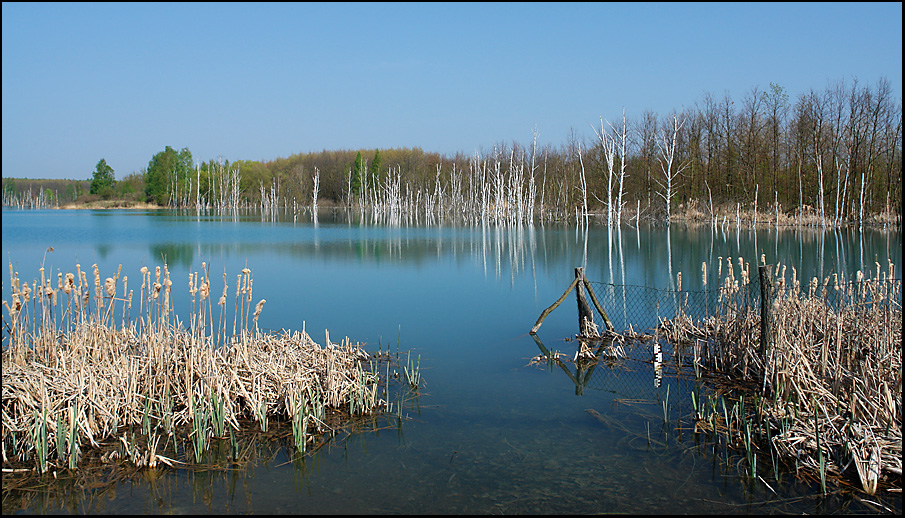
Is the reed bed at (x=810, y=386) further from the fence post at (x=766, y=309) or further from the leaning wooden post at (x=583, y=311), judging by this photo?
the leaning wooden post at (x=583, y=311)

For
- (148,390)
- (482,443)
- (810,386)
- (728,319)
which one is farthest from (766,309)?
(148,390)

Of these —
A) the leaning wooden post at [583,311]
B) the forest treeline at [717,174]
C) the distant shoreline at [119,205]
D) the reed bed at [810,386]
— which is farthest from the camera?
the distant shoreline at [119,205]

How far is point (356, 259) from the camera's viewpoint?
682 inches

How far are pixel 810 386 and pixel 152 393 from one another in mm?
4790

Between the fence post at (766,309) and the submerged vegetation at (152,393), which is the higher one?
the fence post at (766,309)

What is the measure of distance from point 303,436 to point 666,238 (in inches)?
797

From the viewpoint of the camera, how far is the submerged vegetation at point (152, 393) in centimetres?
414

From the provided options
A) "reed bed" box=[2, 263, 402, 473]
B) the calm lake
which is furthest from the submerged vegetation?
the calm lake

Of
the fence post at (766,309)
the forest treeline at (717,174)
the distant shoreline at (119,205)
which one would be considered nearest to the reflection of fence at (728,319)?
the fence post at (766,309)

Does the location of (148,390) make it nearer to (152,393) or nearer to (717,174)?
(152,393)

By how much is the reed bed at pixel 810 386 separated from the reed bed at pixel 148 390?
9.56 ft

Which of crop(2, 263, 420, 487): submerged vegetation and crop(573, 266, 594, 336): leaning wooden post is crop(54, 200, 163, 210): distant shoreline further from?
crop(2, 263, 420, 487): submerged vegetation

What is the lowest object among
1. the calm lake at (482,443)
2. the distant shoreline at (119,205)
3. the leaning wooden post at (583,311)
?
the calm lake at (482,443)

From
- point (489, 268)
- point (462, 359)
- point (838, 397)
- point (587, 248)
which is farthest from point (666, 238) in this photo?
point (838, 397)
